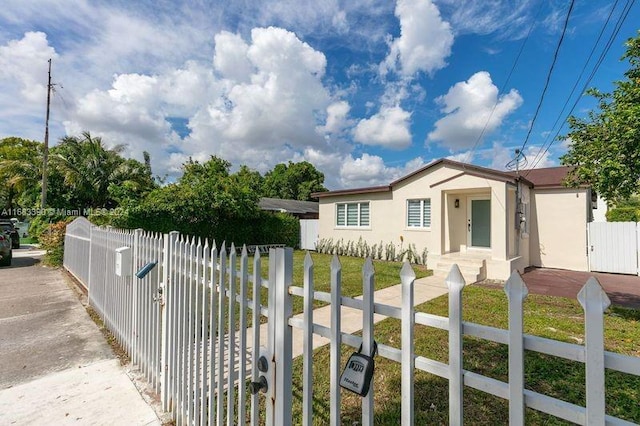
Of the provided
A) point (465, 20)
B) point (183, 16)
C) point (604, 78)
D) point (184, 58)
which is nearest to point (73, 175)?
point (184, 58)

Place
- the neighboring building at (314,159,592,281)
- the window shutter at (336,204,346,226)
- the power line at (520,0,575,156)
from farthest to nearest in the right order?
the window shutter at (336,204,346,226) → the neighboring building at (314,159,592,281) → the power line at (520,0,575,156)

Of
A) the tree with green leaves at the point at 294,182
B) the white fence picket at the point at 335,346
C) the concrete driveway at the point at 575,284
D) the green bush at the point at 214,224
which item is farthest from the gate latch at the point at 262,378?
the tree with green leaves at the point at 294,182

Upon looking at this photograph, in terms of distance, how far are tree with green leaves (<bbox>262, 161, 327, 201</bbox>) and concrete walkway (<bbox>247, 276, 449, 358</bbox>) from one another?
34.7 m

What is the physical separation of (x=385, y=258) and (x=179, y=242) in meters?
12.0

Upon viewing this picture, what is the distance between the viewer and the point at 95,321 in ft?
17.6

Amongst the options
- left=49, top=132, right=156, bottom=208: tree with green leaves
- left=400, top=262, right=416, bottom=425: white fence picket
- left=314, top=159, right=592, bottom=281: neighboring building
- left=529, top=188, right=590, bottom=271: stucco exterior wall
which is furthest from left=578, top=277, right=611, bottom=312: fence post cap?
left=49, top=132, right=156, bottom=208: tree with green leaves

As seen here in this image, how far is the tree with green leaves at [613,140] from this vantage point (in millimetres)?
4902

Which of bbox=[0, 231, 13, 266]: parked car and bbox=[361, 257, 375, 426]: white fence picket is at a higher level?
bbox=[361, 257, 375, 426]: white fence picket

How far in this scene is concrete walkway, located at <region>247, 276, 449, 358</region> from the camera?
4.45m

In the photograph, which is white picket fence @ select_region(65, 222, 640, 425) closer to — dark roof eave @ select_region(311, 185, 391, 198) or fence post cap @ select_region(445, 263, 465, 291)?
fence post cap @ select_region(445, 263, 465, 291)

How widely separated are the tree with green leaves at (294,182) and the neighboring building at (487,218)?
29.9 m

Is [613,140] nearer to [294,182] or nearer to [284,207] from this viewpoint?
[284,207]

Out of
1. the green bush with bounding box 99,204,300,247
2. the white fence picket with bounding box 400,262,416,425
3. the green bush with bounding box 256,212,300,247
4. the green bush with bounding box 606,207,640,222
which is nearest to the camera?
the white fence picket with bounding box 400,262,416,425

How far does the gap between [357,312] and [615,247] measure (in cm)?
1050
